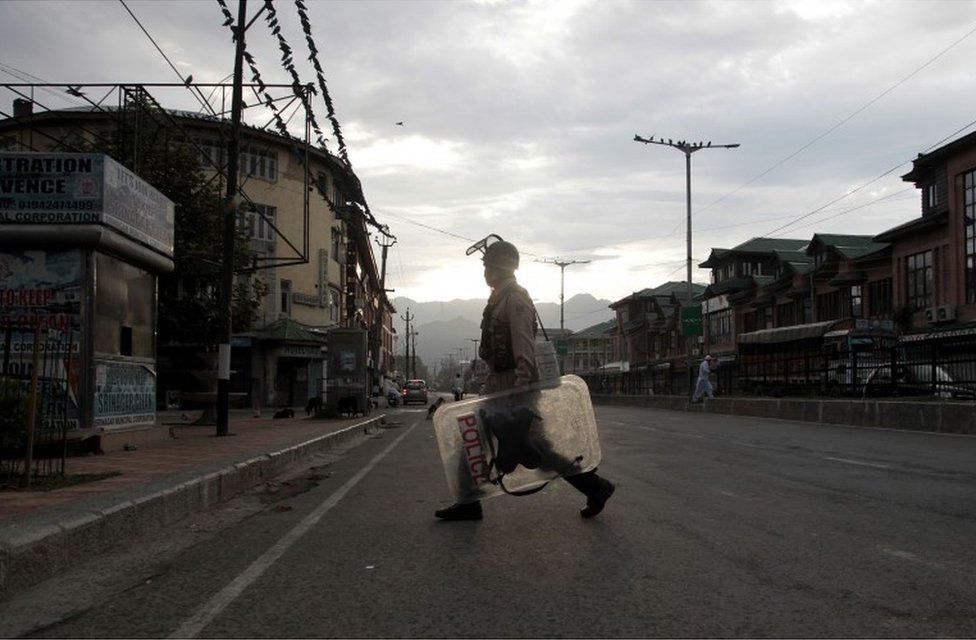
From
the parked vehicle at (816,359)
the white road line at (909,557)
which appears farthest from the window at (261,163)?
the white road line at (909,557)

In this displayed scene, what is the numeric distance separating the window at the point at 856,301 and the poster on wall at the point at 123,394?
39040 millimetres

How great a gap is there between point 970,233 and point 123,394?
3372cm

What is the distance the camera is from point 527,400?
5.80 metres

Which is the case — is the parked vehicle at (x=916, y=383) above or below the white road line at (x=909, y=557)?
above

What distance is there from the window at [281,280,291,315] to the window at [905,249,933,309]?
30079 mm

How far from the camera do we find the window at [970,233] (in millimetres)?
33000

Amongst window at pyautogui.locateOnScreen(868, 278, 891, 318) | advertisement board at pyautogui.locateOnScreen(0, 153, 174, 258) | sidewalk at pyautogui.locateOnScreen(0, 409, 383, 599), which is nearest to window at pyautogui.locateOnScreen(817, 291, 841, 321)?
window at pyautogui.locateOnScreen(868, 278, 891, 318)

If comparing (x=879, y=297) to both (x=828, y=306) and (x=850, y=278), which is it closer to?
(x=850, y=278)

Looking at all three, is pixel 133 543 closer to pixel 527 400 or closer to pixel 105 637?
pixel 105 637

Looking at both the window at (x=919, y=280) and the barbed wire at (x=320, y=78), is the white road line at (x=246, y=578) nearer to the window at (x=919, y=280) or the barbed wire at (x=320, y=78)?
the barbed wire at (x=320, y=78)

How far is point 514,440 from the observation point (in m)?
5.76

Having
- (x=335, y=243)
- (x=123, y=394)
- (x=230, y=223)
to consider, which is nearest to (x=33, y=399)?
(x=123, y=394)

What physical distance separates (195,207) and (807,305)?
38.5 meters

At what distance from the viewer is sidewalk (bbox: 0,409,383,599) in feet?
15.6
